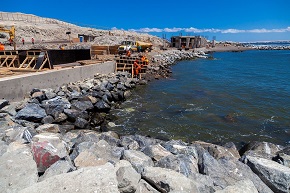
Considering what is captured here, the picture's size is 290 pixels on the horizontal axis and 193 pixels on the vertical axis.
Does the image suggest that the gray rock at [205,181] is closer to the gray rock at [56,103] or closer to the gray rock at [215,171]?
the gray rock at [215,171]

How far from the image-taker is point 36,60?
1452 cm

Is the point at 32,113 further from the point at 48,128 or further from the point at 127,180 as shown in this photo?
the point at 127,180

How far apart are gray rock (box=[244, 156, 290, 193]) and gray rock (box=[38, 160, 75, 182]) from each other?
4.00 m

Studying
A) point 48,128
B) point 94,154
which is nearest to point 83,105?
point 48,128

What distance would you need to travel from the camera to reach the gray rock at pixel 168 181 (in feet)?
11.0

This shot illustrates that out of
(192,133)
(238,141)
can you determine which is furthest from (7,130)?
(238,141)

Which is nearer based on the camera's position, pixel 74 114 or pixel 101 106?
pixel 74 114

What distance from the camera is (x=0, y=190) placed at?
3.27 meters

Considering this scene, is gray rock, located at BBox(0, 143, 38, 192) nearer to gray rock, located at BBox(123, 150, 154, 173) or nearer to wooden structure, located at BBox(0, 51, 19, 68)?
gray rock, located at BBox(123, 150, 154, 173)

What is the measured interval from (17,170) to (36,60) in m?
12.7

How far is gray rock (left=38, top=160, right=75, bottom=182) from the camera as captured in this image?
Answer: 3713 mm

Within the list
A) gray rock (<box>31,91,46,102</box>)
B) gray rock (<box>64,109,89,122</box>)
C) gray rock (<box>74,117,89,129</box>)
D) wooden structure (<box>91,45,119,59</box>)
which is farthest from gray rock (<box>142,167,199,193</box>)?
wooden structure (<box>91,45,119,59</box>)

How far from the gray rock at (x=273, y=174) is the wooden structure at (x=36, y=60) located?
43.6 feet

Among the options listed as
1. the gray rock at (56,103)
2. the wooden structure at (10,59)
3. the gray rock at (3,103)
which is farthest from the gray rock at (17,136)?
the wooden structure at (10,59)
